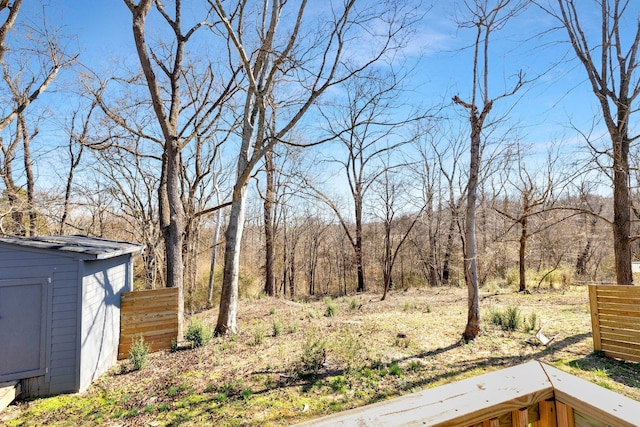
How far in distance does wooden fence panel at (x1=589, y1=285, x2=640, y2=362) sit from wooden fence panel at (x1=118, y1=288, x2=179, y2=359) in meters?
7.02

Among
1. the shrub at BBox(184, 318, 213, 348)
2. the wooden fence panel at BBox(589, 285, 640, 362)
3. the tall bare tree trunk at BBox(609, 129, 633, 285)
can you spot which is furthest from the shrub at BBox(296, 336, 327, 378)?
the tall bare tree trunk at BBox(609, 129, 633, 285)

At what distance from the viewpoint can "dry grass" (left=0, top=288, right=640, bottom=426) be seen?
11.3ft

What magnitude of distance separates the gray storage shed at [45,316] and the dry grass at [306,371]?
310 mm

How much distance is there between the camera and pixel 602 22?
6062 millimetres

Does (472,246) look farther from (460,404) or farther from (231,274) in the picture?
(460,404)

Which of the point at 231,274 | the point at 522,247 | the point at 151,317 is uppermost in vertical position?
the point at 522,247

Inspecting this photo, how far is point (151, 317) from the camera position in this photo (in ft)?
18.5

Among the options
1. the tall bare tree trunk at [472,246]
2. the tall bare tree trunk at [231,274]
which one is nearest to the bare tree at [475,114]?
the tall bare tree trunk at [472,246]

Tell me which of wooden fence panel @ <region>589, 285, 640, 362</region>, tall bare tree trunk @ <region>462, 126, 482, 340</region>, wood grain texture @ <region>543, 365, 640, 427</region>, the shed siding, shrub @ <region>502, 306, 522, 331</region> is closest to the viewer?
wood grain texture @ <region>543, 365, 640, 427</region>

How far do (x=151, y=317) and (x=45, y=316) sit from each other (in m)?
1.70

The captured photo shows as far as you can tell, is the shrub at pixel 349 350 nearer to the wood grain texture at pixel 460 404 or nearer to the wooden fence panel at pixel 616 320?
the wood grain texture at pixel 460 404

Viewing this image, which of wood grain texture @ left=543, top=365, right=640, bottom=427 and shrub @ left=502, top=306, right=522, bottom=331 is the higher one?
wood grain texture @ left=543, top=365, right=640, bottom=427

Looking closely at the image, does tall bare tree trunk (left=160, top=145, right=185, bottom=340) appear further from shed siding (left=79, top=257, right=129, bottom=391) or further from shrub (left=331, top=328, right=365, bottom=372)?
shrub (left=331, top=328, right=365, bottom=372)

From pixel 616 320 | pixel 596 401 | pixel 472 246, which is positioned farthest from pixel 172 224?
pixel 616 320
